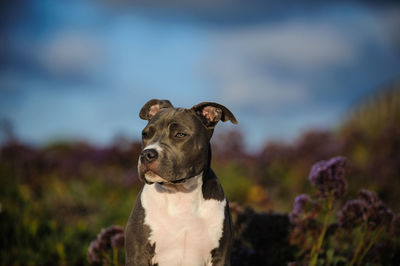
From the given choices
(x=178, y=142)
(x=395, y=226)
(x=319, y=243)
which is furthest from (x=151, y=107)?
(x=395, y=226)

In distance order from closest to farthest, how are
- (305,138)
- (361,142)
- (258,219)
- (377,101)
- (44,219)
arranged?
(258,219)
(44,219)
(305,138)
(361,142)
(377,101)

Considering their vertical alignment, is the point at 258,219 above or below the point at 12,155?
below

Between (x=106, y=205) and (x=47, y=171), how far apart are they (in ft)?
9.30

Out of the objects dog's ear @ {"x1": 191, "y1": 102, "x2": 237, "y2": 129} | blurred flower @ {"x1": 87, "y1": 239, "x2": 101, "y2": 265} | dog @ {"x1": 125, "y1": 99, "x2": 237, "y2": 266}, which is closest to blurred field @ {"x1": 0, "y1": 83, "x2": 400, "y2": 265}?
blurred flower @ {"x1": 87, "y1": 239, "x2": 101, "y2": 265}

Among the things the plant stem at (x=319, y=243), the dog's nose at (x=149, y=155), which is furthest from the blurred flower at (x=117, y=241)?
the plant stem at (x=319, y=243)

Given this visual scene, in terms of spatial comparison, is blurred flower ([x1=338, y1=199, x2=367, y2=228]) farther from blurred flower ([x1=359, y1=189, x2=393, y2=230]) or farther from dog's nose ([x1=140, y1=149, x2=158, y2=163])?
dog's nose ([x1=140, y1=149, x2=158, y2=163])

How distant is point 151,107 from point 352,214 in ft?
8.18

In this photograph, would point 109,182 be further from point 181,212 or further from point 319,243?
point 181,212

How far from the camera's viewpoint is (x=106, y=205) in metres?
7.94

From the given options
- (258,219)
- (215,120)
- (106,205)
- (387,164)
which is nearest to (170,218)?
(215,120)

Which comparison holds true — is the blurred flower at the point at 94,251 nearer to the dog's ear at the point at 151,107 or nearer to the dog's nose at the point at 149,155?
the dog's ear at the point at 151,107

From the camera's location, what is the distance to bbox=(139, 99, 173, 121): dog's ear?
12.7 ft

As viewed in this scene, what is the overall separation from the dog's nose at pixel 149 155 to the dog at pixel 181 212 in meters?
0.10

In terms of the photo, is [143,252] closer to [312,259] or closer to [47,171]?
[312,259]
